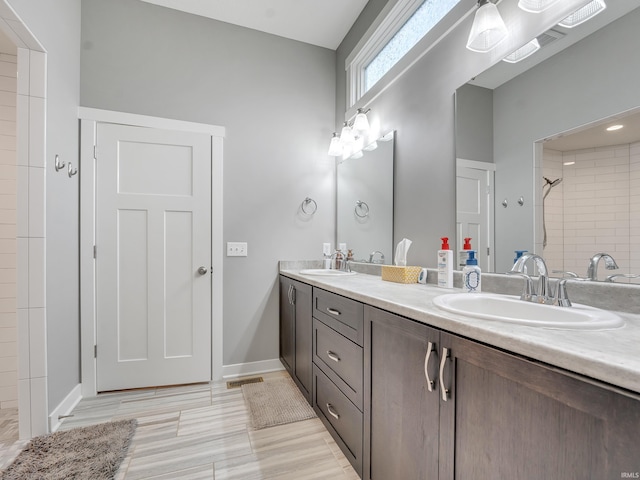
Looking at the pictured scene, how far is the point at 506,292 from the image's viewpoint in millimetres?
1250

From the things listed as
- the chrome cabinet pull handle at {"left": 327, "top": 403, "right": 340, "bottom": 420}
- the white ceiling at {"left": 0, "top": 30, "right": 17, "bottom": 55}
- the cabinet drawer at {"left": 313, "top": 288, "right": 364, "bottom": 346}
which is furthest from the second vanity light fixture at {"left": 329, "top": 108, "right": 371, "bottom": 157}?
the white ceiling at {"left": 0, "top": 30, "right": 17, "bottom": 55}

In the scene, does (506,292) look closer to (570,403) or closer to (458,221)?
(458,221)

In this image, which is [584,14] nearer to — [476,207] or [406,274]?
[476,207]

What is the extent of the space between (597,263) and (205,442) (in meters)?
1.93

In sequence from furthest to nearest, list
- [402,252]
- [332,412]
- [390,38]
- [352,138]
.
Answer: [352,138]
[390,38]
[402,252]
[332,412]

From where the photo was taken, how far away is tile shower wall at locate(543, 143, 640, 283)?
35.6 inches

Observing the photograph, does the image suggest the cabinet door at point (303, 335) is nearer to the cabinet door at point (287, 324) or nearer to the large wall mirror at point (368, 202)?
the cabinet door at point (287, 324)

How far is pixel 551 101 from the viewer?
1.14 metres

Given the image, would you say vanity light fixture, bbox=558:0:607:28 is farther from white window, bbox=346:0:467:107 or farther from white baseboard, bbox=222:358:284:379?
white baseboard, bbox=222:358:284:379

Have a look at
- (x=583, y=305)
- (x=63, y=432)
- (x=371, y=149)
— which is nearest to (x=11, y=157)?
(x=63, y=432)

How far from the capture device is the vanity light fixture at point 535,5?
1.13 metres

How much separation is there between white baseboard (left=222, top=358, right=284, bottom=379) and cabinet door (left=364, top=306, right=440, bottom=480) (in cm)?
152

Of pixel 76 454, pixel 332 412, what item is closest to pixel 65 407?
pixel 76 454

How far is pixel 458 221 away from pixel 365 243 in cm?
92
